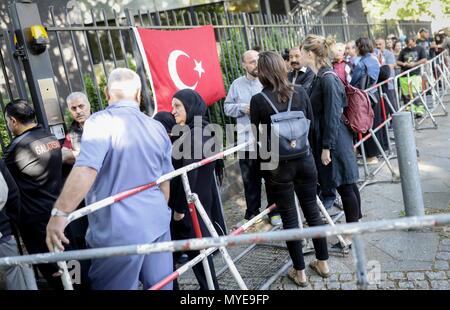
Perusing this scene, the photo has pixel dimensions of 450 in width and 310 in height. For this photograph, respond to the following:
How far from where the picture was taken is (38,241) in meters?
3.79

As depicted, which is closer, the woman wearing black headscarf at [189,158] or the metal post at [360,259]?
the metal post at [360,259]

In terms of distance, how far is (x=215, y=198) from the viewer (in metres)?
3.92

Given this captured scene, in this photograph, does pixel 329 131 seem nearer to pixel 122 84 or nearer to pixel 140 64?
pixel 122 84

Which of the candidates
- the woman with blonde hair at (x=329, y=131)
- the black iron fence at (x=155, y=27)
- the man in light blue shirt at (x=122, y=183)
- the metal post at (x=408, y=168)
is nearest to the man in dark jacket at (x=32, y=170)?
the black iron fence at (x=155, y=27)

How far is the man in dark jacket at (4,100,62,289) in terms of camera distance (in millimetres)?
3572

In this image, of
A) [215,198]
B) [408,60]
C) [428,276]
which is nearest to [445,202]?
[428,276]

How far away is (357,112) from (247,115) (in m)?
1.37

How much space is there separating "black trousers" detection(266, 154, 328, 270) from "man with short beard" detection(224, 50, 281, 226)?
52.9 inches

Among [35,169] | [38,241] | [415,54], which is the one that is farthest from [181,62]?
[415,54]

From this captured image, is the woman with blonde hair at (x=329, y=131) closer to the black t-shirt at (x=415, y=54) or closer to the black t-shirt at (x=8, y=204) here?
the black t-shirt at (x=8, y=204)

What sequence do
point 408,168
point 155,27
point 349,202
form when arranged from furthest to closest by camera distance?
point 155,27 < point 408,168 < point 349,202

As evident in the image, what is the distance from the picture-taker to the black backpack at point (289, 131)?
337cm

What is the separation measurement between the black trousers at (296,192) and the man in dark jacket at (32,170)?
5.84 ft
